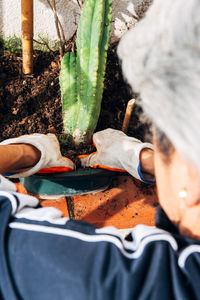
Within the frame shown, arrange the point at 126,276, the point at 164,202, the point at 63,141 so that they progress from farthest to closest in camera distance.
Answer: the point at 63,141 < the point at 164,202 < the point at 126,276

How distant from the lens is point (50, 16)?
1.54m

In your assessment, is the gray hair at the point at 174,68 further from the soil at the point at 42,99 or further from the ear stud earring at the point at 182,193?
the soil at the point at 42,99

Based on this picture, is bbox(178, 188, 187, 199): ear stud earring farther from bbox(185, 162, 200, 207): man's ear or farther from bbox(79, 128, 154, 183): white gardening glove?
bbox(79, 128, 154, 183): white gardening glove

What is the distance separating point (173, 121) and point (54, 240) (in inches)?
14.3

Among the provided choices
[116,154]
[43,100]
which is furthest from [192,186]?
[43,100]

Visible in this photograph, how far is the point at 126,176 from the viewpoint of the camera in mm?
1460

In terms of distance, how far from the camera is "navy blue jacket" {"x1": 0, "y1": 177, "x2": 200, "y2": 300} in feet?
1.71

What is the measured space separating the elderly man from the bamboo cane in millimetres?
866

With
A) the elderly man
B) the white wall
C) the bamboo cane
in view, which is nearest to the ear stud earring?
the elderly man

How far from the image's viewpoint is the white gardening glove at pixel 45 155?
1.13 metres

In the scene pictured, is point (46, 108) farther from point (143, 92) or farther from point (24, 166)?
point (143, 92)

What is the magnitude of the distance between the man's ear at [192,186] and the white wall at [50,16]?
4.09ft

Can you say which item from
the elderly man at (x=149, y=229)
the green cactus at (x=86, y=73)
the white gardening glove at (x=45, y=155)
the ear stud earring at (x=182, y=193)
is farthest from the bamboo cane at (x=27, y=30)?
the ear stud earring at (x=182, y=193)

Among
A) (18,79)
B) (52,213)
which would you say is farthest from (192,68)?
(18,79)
